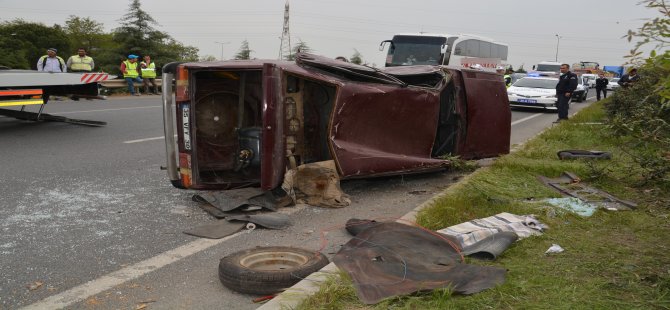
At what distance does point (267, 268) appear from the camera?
369cm

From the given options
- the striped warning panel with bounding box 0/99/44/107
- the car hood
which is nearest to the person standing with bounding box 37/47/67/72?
the striped warning panel with bounding box 0/99/44/107

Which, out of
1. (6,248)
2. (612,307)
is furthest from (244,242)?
(612,307)

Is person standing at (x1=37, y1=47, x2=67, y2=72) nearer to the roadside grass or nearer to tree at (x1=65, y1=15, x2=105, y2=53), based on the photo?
the roadside grass

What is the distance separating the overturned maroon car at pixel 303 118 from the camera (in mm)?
5242

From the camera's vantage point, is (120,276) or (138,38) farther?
(138,38)

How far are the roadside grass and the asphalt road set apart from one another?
63cm

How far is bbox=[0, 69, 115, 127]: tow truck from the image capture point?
9.07 metres

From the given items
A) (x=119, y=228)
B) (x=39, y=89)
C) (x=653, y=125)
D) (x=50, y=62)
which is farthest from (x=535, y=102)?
(x=119, y=228)

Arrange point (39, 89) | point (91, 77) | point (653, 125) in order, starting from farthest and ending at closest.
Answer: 1. point (91, 77)
2. point (39, 89)
3. point (653, 125)

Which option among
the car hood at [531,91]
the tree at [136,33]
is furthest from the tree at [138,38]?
the car hood at [531,91]

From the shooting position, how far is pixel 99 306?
10.3ft

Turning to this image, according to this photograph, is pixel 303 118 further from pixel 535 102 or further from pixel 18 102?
pixel 535 102

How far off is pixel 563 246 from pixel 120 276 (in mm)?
2971

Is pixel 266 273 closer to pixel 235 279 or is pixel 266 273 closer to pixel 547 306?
pixel 235 279
